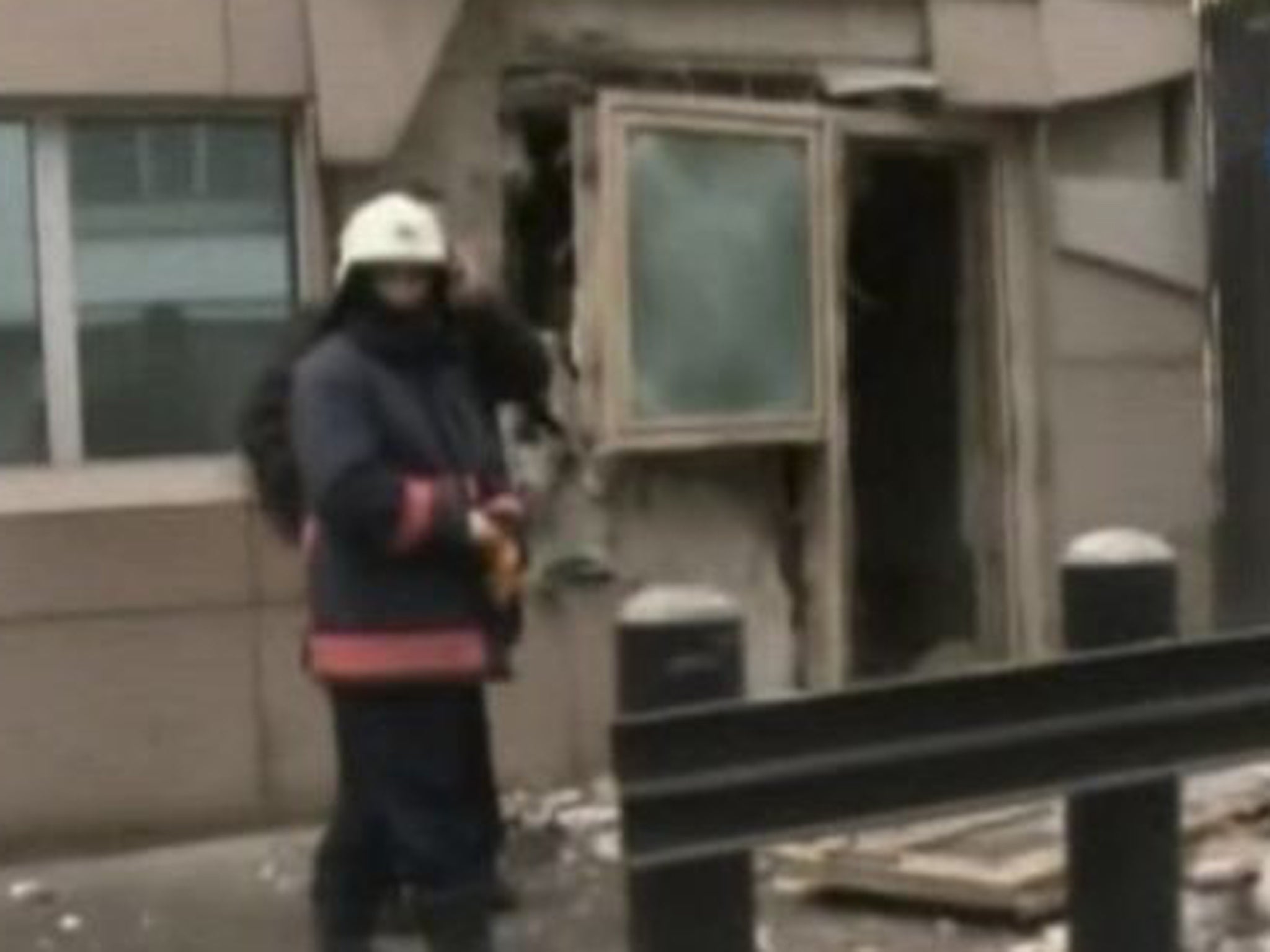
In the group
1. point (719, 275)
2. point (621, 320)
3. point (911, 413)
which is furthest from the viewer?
point (911, 413)

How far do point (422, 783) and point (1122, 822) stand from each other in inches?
66.2

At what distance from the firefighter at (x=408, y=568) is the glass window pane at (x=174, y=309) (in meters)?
2.08

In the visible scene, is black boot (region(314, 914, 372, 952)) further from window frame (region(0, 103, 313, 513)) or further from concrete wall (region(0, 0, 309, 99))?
concrete wall (region(0, 0, 309, 99))

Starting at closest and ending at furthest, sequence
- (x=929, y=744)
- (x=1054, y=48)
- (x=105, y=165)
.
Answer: (x=929, y=744)
(x=105, y=165)
(x=1054, y=48)

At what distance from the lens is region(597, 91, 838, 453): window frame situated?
341 inches

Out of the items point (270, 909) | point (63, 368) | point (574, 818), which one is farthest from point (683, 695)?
point (63, 368)

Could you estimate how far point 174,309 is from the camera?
8.38 m

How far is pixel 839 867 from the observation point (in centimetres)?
731

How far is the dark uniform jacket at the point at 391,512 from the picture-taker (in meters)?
5.98

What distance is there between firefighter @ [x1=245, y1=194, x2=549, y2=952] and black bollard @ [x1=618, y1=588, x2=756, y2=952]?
5.57 ft

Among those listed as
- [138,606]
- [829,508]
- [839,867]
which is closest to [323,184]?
[138,606]

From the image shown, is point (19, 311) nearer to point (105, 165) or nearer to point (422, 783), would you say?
point (105, 165)

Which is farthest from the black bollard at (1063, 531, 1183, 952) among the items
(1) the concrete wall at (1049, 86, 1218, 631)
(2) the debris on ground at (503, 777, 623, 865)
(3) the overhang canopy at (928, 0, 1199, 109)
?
(1) the concrete wall at (1049, 86, 1218, 631)

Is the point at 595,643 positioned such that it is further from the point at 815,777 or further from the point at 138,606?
the point at 815,777
